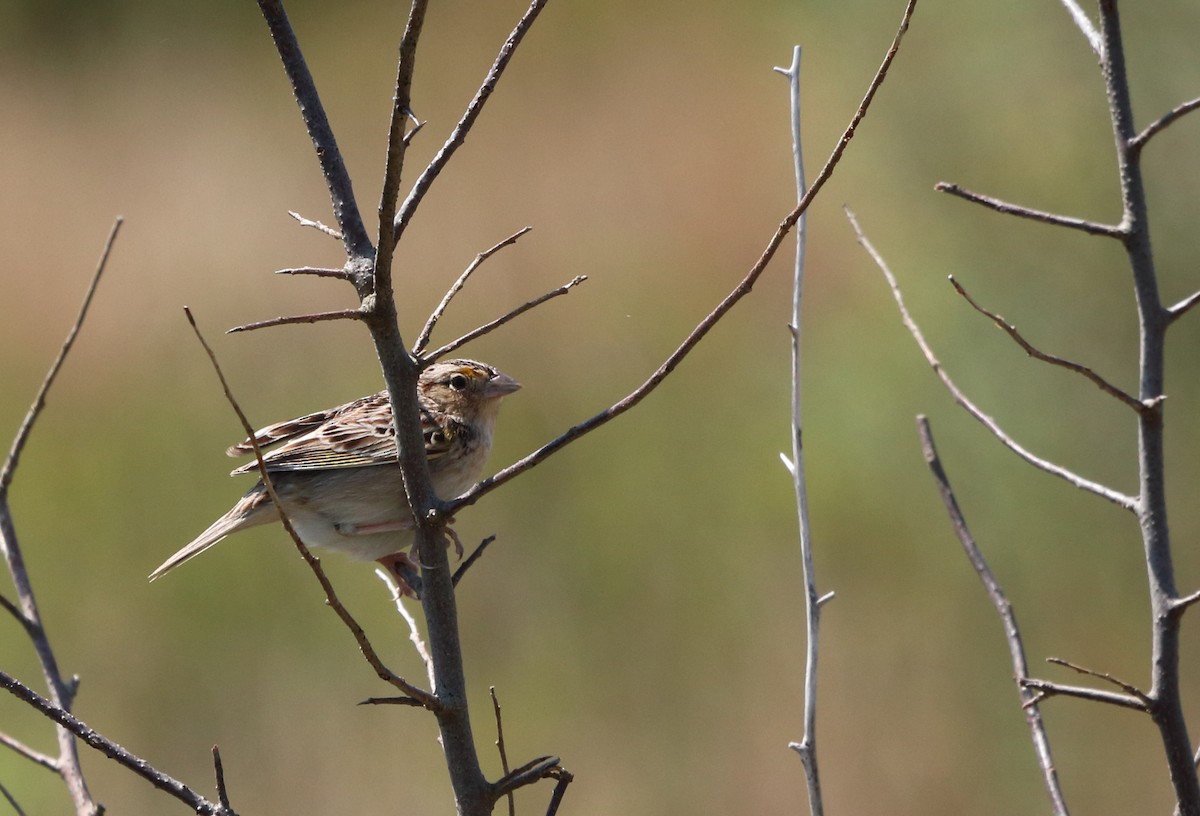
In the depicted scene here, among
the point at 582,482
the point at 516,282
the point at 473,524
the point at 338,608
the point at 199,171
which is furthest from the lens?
the point at 199,171

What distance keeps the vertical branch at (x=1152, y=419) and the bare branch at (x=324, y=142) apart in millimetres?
1206

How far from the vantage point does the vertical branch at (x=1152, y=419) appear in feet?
6.70

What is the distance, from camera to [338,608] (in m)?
1.96

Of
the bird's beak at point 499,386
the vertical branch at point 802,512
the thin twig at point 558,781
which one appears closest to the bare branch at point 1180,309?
the vertical branch at point 802,512

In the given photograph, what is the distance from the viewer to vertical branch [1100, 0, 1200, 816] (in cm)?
204

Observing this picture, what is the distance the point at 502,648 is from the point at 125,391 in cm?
497

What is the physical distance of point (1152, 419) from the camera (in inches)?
80.6

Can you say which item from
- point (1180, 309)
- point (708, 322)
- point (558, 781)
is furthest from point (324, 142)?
point (1180, 309)

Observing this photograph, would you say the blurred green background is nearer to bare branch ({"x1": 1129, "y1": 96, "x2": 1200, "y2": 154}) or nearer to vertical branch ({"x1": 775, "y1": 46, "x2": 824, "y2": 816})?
vertical branch ({"x1": 775, "y1": 46, "x2": 824, "y2": 816})

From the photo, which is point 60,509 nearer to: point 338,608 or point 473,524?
point 473,524

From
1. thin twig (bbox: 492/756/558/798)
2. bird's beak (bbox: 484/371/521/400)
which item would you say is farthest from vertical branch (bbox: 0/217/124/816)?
bird's beak (bbox: 484/371/521/400)

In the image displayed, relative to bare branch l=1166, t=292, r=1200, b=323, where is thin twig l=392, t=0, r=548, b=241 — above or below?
above

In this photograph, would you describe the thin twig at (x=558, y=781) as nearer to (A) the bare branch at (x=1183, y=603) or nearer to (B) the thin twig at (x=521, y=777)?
(B) the thin twig at (x=521, y=777)

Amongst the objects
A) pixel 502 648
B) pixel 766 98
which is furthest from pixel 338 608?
pixel 766 98
